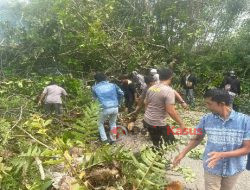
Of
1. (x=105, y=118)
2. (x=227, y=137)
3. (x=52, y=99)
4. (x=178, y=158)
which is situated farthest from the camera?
(x=52, y=99)

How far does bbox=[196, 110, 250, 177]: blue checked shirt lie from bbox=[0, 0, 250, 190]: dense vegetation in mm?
564

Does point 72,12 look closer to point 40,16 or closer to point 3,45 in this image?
point 40,16

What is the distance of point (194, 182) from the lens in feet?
15.3

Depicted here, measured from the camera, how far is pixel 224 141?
9.79 ft

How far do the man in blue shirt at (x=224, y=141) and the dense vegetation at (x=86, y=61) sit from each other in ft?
1.78

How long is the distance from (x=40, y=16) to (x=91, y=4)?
8.09 feet

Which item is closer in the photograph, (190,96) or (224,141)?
(224,141)

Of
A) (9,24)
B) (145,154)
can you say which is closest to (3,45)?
(9,24)

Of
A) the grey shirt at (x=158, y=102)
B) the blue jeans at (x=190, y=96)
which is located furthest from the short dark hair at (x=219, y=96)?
the blue jeans at (x=190, y=96)

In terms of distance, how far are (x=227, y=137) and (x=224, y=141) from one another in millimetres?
54

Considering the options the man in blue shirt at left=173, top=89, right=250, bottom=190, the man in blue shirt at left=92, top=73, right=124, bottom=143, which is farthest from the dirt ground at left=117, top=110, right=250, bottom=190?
the man in blue shirt at left=173, top=89, right=250, bottom=190

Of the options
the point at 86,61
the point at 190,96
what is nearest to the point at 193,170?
the point at 190,96

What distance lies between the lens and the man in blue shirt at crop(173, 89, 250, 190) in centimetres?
288

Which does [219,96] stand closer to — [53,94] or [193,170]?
[193,170]
